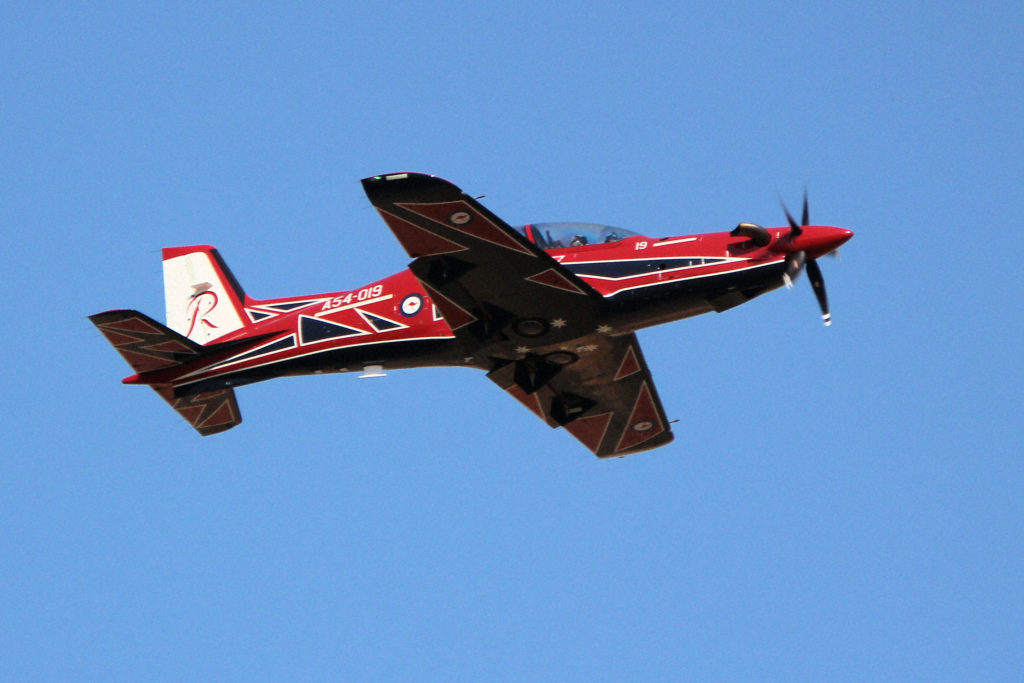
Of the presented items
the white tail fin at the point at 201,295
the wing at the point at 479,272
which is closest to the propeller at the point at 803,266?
the wing at the point at 479,272

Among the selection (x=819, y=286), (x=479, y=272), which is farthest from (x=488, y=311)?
(x=819, y=286)

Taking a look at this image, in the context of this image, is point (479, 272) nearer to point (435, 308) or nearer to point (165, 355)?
point (435, 308)

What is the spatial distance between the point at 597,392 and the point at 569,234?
13.2 ft

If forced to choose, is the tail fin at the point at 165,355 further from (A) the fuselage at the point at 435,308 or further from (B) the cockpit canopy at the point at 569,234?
(B) the cockpit canopy at the point at 569,234

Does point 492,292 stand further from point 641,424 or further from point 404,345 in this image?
point 641,424

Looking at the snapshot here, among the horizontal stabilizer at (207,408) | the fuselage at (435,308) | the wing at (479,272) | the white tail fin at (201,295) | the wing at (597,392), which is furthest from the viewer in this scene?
the white tail fin at (201,295)

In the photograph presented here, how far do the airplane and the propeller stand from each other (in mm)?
Answer: 30

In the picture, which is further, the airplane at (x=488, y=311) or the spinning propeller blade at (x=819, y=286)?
the spinning propeller blade at (x=819, y=286)

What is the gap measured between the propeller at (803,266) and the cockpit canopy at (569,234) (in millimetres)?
2724

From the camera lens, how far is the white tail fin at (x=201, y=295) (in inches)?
1078

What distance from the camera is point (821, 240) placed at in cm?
2325

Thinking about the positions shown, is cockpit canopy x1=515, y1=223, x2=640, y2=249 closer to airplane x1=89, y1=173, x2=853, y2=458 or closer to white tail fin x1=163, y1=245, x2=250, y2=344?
airplane x1=89, y1=173, x2=853, y2=458

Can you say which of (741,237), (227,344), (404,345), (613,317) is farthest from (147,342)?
(741,237)

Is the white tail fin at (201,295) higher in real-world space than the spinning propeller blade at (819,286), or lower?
higher
